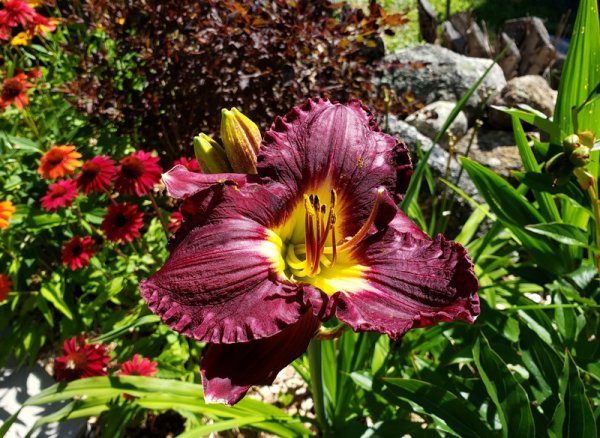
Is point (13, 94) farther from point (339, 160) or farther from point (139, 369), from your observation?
point (339, 160)

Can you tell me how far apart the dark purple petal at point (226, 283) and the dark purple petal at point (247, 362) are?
60 mm

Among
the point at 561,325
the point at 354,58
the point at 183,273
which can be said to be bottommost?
the point at 561,325

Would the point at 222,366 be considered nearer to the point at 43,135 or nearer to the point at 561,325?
the point at 561,325

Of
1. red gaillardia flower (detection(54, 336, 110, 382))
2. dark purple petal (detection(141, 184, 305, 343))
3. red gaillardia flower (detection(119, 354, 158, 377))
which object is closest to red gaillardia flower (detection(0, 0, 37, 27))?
red gaillardia flower (detection(54, 336, 110, 382))

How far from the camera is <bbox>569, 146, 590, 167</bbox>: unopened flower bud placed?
0.85 meters

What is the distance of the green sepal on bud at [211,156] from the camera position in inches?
33.0

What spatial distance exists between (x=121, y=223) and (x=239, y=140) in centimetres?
83

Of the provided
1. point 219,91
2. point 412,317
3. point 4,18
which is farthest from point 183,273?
point 4,18

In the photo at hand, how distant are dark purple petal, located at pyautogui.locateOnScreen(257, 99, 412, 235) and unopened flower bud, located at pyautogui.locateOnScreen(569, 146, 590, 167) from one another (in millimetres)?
296

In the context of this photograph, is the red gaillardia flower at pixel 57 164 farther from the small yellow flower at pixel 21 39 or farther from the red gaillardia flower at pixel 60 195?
the small yellow flower at pixel 21 39

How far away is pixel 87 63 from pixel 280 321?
1.85 m

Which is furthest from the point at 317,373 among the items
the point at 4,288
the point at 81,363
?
the point at 4,288

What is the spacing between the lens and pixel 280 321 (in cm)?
67

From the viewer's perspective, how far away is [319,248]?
0.76 m
